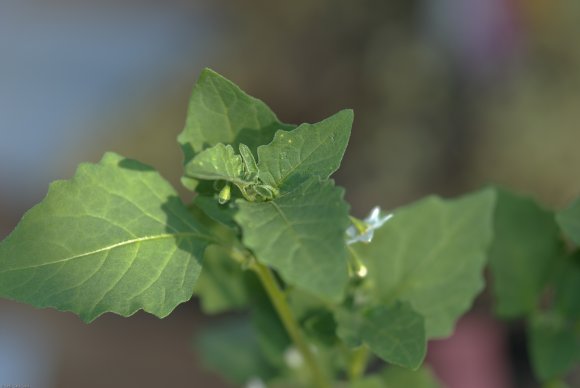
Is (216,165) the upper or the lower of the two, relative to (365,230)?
upper

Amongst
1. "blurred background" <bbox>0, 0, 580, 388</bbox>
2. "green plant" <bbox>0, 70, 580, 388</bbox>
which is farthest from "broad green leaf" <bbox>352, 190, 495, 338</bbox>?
"blurred background" <bbox>0, 0, 580, 388</bbox>

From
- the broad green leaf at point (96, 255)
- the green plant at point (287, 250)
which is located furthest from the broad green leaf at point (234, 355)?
the broad green leaf at point (96, 255)

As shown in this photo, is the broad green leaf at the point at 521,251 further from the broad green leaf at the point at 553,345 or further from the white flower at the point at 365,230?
the white flower at the point at 365,230

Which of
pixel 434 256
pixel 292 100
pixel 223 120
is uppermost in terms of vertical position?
pixel 223 120

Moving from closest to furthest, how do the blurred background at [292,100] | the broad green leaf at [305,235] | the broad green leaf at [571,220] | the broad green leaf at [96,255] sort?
the broad green leaf at [305,235] < the broad green leaf at [96,255] < the broad green leaf at [571,220] < the blurred background at [292,100]

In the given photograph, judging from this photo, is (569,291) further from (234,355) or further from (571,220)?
(234,355)

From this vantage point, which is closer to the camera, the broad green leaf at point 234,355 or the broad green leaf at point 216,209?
the broad green leaf at point 216,209

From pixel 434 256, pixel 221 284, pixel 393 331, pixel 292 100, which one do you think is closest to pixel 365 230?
pixel 393 331
